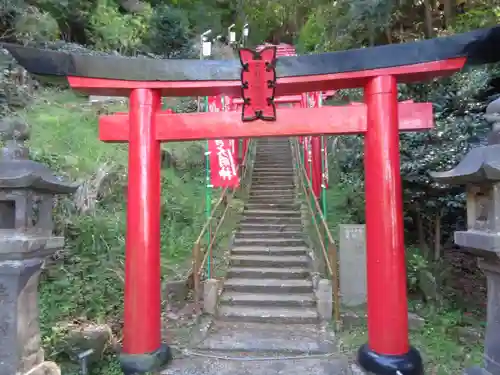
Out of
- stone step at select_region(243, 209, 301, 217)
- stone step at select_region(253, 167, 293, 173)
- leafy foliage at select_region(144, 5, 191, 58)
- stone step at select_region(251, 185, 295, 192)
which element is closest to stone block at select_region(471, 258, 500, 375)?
stone step at select_region(243, 209, 301, 217)

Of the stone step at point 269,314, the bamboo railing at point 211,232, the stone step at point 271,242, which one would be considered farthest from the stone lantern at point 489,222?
the stone step at point 271,242

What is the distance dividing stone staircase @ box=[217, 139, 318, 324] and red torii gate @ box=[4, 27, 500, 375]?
5.69ft

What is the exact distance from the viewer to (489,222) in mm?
3465

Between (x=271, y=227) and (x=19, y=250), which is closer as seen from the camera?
(x=19, y=250)

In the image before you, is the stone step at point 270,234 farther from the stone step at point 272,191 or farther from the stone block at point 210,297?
the stone step at point 272,191

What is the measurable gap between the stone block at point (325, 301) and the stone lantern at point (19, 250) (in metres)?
3.91

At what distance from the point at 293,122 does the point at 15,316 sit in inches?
146

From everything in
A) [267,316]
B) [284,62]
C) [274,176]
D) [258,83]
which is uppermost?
Answer: [284,62]

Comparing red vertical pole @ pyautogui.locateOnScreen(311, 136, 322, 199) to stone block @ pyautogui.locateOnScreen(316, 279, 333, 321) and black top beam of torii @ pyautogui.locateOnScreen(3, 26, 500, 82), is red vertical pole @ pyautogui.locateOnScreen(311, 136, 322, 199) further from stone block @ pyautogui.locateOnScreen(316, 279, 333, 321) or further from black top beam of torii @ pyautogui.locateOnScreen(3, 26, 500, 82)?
black top beam of torii @ pyautogui.locateOnScreen(3, 26, 500, 82)

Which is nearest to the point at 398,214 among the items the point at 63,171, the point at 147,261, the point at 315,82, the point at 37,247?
the point at 315,82

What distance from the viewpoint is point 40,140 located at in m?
9.76

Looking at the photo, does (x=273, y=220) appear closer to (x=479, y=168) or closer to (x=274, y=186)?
(x=274, y=186)

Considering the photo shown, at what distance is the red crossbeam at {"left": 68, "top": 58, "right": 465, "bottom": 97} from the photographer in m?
4.85

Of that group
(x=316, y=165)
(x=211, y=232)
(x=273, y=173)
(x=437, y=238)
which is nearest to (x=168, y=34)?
(x=273, y=173)
